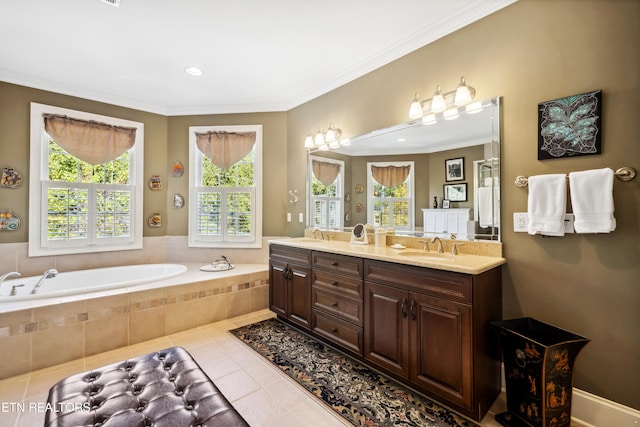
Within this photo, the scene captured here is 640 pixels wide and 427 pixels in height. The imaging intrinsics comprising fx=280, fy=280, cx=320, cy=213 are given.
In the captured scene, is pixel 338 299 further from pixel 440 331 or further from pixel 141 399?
pixel 141 399

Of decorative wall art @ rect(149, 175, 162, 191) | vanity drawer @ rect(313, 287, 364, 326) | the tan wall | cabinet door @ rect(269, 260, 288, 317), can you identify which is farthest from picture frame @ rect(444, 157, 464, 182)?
decorative wall art @ rect(149, 175, 162, 191)

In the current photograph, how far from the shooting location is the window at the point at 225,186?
12.6 ft

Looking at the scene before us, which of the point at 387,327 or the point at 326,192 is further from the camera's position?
the point at 326,192

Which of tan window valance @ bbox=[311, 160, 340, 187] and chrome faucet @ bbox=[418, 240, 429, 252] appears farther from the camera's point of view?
tan window valance @ bbox=[311, 160, 340, 187]

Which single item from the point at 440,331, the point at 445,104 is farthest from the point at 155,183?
the point at 440,331

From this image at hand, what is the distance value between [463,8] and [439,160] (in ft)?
3.57

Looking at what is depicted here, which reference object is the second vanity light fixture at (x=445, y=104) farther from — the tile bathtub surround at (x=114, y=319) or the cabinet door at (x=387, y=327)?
the tile bathtub surround at (x=114, y=319)

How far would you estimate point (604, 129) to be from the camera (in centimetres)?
156

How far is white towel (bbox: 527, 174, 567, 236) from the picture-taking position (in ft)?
5.35

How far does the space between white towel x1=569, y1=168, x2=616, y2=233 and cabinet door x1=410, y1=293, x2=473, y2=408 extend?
80 centimetres

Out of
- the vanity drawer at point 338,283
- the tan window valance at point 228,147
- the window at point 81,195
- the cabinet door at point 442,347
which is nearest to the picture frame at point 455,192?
the cabinet door at point 442,347

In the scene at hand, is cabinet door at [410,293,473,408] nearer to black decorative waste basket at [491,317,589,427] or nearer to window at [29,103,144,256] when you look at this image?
black decorative waste basket at [491,317,589,427]

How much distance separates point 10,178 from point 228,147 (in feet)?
7.43

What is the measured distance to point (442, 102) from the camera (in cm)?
215
